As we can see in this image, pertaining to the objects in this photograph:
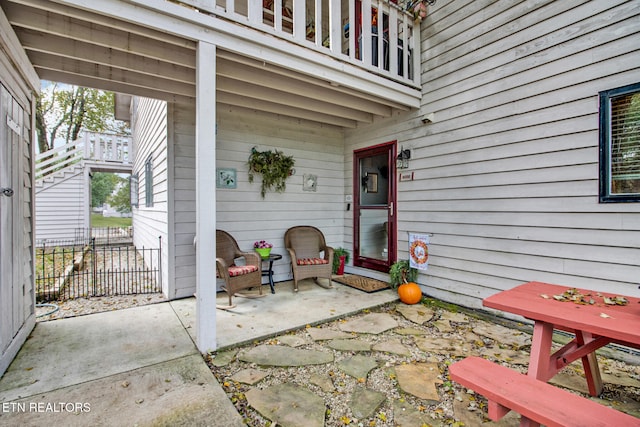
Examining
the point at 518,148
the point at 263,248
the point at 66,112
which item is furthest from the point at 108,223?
the point at 518,148

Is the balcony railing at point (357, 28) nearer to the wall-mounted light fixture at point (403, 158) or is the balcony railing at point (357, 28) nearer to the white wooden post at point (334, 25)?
the white wooden post at point (334, 25)

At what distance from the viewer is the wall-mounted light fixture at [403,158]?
414cm

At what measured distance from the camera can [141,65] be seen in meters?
2.99

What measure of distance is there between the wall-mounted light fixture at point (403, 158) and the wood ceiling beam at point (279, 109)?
1.15m

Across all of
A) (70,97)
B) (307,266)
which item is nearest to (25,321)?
(307,266)

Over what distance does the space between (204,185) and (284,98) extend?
193 centimetres

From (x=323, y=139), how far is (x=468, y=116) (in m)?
2.39

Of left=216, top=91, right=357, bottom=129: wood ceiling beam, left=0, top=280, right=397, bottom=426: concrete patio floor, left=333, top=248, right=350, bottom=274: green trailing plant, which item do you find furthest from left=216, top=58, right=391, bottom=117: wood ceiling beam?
left=0, top=280, right=397, bottom=426: concrete patio floor

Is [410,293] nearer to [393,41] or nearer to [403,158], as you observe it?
[403,158]

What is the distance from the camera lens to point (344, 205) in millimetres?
5383

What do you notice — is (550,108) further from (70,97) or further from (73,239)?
(70,97)

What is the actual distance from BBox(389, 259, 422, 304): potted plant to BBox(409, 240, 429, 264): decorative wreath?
153mm

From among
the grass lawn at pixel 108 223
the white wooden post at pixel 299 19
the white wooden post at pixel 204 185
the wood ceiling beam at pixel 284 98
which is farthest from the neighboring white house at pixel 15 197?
the grass lawn at pixel 108 223

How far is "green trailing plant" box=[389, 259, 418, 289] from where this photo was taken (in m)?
4.03
